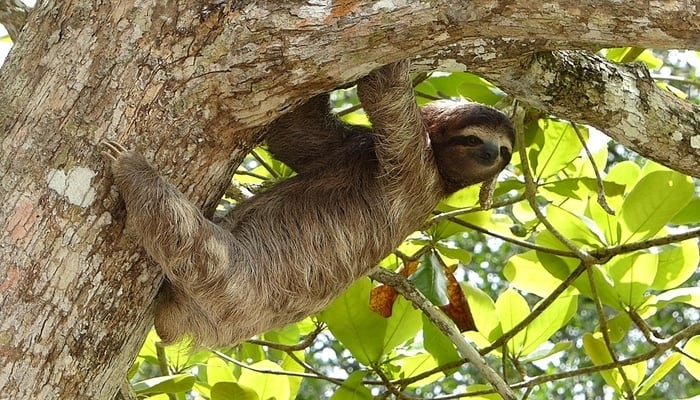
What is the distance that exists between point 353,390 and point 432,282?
0.76m

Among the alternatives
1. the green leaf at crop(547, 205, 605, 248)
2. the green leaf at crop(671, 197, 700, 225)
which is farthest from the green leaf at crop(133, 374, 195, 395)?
the green leaf at crop(671, 197, 700, 225)

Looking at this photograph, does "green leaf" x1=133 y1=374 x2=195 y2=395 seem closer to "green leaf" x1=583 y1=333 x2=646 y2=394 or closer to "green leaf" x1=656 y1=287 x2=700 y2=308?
"green leaf" x1=583 y1=333 x2=646 y2=394

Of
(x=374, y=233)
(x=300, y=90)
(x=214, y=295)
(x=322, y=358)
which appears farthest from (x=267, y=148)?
(x=322, y=358)

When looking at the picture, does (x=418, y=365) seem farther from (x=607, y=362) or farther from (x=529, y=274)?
(x=607, y=362)

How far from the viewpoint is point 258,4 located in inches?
125

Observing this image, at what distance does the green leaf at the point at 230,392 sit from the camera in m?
4.73

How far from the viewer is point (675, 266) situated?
17.7 feet

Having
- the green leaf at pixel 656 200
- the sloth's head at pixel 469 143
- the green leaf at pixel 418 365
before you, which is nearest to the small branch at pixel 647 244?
the green leaf at pixel 656 200

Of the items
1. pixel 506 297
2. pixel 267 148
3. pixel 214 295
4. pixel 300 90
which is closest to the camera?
pixel 300 90

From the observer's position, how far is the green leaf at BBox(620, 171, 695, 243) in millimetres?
4977

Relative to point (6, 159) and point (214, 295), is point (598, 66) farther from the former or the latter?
point (6, 159)

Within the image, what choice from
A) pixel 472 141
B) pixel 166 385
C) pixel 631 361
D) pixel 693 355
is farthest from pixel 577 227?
pixel 166 385

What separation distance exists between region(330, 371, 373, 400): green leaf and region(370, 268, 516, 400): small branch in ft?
1.81

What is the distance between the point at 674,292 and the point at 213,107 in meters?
3.30
